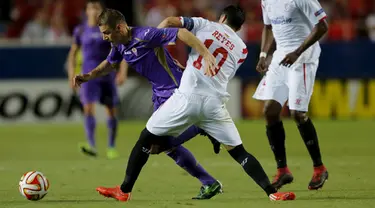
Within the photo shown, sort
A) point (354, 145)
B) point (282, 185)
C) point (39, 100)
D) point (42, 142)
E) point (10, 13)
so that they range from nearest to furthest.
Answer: point (282, 185) → point (354, 145) → point (42, 142) → point (39, 100) → point (10, 13)

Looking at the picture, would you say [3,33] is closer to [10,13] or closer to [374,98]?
[10,13]

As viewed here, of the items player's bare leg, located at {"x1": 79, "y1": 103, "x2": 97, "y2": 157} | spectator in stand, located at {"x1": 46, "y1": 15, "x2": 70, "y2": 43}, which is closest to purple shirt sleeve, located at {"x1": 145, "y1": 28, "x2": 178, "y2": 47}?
player's bare leg, located at {"x1": 79, "y1": 103, "x2": 97, "y2": 157}

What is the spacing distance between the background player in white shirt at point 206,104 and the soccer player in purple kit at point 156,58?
0.67 ft

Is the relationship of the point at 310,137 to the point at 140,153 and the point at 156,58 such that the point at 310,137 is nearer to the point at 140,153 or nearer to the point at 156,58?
the point at 156,58

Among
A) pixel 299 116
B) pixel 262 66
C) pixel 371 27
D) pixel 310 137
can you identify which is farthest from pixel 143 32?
pixel 371 27

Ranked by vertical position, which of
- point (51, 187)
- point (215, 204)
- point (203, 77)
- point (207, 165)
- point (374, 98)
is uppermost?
point (203, 77)

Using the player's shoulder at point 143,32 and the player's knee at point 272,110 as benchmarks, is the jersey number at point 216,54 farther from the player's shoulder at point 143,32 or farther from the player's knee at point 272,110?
the player's knee at point 272,110

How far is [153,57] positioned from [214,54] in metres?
0.65

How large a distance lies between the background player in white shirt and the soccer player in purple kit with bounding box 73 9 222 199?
8.1 inches

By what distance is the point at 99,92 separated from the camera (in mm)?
13164

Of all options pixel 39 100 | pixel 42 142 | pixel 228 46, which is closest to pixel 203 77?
pixel 228 46

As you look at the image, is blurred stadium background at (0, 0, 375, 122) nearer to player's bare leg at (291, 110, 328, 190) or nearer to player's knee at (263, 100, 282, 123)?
player's knee at (263, 100, 282, 123)

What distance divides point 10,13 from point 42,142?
5.58 meters

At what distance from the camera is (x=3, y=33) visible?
63.2 ft
